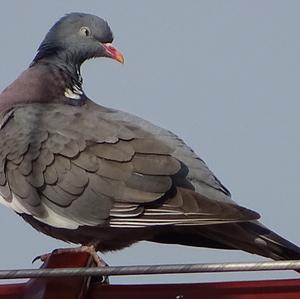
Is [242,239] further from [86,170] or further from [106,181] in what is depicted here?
[86,170]

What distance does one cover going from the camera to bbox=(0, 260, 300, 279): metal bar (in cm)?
233

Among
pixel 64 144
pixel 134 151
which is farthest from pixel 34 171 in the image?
pixel 134 151

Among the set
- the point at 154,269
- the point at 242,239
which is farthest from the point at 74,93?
the point at 154,269

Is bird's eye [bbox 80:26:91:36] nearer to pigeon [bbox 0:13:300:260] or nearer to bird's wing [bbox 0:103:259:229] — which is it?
pigeon [bbox 0:13:300:260]

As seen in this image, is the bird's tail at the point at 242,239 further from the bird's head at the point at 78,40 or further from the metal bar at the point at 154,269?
the bird's head at the point at 78,40

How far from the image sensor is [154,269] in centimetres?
239

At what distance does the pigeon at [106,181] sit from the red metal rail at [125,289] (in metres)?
1.20

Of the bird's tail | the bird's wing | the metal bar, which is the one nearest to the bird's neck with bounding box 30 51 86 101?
the bird's wing

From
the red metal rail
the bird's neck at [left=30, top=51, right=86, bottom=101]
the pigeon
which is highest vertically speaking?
the red metal rail

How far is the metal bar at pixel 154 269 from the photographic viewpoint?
233 cm

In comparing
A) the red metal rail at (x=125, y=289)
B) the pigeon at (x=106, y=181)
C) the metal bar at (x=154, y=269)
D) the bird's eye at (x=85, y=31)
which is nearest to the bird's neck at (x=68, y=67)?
the bird's eye at (x=85, y=31)

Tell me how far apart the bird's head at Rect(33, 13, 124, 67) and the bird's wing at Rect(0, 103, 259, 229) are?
0.87 metres

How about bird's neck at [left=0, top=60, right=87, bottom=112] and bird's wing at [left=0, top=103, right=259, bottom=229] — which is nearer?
bird's wing at [left=0, top=103, right=259, bottom=229]

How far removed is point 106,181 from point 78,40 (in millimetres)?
→ 1396
